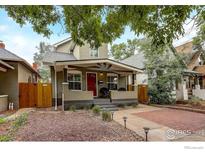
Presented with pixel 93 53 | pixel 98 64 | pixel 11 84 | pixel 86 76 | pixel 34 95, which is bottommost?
pixel 34 95

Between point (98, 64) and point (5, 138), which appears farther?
point (98, 64)

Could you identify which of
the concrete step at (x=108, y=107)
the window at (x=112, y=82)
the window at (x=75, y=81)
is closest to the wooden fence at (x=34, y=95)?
the window at (x=75, y=81)

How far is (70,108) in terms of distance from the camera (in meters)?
7.54

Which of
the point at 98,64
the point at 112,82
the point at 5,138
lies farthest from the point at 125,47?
the point at 112,82

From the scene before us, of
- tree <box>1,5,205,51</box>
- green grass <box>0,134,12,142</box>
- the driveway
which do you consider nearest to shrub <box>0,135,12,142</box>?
green grass <box>0,134,12,142</box>

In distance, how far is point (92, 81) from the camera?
1016 centimetres

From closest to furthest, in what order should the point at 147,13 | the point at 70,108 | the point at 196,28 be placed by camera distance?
the point at 147,13
the point at 196,28
the point at 70,108

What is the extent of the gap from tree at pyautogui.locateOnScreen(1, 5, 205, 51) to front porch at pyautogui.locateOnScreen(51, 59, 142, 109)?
345cm

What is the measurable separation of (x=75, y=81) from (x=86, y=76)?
0.61 m

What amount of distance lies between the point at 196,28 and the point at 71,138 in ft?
11.5

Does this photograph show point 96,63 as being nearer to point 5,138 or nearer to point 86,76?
point 86,76

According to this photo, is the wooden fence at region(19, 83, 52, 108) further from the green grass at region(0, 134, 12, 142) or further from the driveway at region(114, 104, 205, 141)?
the driveway at region(114, 104, 205, 141)

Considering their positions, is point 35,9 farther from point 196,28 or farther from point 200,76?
point 200,76
